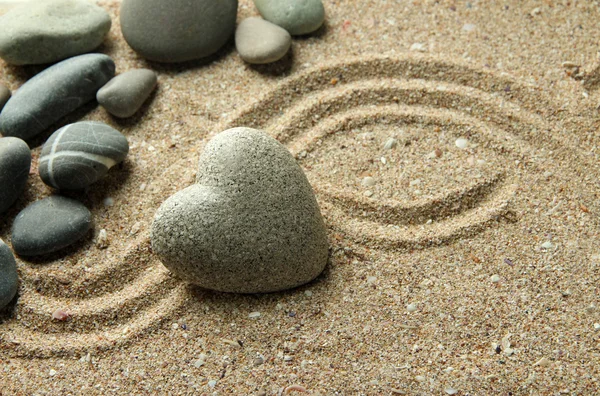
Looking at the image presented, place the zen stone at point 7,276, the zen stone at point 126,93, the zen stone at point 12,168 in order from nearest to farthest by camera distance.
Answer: the zen stone at point 7,276, the zen stone at point 12,168, the zen stone at point 126,93

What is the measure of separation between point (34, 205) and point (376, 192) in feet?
3.95

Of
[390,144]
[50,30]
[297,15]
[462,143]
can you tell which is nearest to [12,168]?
[50,30]

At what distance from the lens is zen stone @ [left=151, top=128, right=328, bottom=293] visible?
188 cm

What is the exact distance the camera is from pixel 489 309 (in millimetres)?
1924

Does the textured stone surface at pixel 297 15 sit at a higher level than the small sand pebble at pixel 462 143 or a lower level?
higher

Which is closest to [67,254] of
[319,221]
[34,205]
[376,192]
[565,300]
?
[34,205]

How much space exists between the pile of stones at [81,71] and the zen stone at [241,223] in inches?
17.0

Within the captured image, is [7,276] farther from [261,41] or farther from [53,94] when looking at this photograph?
[261,41]

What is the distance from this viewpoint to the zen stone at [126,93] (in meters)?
2.33

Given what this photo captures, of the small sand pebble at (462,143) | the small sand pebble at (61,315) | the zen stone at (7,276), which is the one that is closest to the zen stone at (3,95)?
the zen stone at (7,276)

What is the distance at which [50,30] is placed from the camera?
2.42 m

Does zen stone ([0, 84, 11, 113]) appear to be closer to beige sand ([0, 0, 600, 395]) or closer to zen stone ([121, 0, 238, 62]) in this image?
beige sand ([0, 0, 600, 395])

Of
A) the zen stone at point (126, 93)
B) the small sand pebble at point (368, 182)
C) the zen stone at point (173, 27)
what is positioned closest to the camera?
the small sand pebble at point (368, 182)

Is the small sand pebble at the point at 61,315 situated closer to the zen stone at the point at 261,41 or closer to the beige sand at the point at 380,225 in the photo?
the beige sand at the point at 380,225
